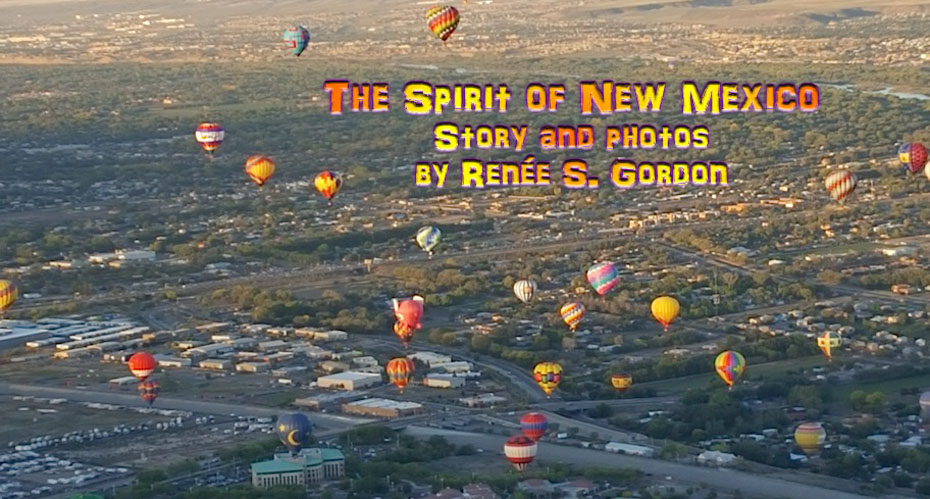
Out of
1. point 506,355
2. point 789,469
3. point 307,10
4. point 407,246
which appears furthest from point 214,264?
point 307,10

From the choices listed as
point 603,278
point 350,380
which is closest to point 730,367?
point 350,380

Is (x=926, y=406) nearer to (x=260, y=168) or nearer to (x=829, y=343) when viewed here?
(x=829, y=343)

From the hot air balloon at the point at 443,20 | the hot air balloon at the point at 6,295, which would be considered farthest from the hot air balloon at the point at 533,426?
the hot air balloon at the point at 443,20

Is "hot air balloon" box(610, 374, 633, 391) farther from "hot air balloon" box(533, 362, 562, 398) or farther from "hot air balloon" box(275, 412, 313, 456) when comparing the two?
"hot air balloon" box(275, 412, 313, 456)

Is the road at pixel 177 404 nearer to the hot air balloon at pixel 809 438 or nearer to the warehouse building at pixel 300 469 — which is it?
the warehouse building at pixel 300 469

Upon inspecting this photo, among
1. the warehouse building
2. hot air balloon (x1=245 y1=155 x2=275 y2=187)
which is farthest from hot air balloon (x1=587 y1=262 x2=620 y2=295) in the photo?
hot air balloon (x1=245 y1=155 x2=275 y2=187)

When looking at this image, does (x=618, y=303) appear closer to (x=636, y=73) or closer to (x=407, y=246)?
(x=407, y=246)
